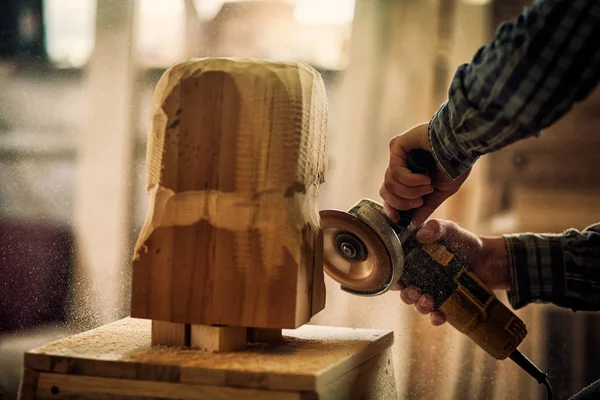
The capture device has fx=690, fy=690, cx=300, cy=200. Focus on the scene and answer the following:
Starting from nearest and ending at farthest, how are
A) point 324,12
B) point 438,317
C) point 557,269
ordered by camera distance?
point 438,317
point 557,269
point 324,12

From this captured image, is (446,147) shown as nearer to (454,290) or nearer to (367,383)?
(454,290)

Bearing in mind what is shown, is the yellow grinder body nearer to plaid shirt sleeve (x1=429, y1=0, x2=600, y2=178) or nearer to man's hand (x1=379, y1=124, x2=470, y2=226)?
man's hand (x1=379, y1=124, x2=470, y2=226)

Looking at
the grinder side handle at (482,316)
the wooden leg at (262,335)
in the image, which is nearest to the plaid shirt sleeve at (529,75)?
the grinder side handle at (482,316)

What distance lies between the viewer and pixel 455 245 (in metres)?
1.58

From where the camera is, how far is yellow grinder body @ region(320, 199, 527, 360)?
1340 mm

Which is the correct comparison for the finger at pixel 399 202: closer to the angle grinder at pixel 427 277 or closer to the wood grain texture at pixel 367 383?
the angle grinder at pixel 427 277

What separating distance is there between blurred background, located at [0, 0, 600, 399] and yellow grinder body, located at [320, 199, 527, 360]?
0.36 metres

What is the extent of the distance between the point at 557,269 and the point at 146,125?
111 cm

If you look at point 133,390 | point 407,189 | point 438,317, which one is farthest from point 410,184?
point 133,390

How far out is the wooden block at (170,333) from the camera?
3.69 ft

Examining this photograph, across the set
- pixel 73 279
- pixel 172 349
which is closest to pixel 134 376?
pixel 172 349

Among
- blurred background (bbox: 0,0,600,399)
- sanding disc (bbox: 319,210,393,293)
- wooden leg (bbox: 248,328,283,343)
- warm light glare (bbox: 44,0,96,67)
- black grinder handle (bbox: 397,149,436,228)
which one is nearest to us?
wooden leg (bbox: 248,328,283,343)

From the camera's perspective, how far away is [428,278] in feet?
4.66

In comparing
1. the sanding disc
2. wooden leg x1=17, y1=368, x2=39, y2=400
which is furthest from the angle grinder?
wooden leg x1=17, y1=368, x2=39, y2=400
